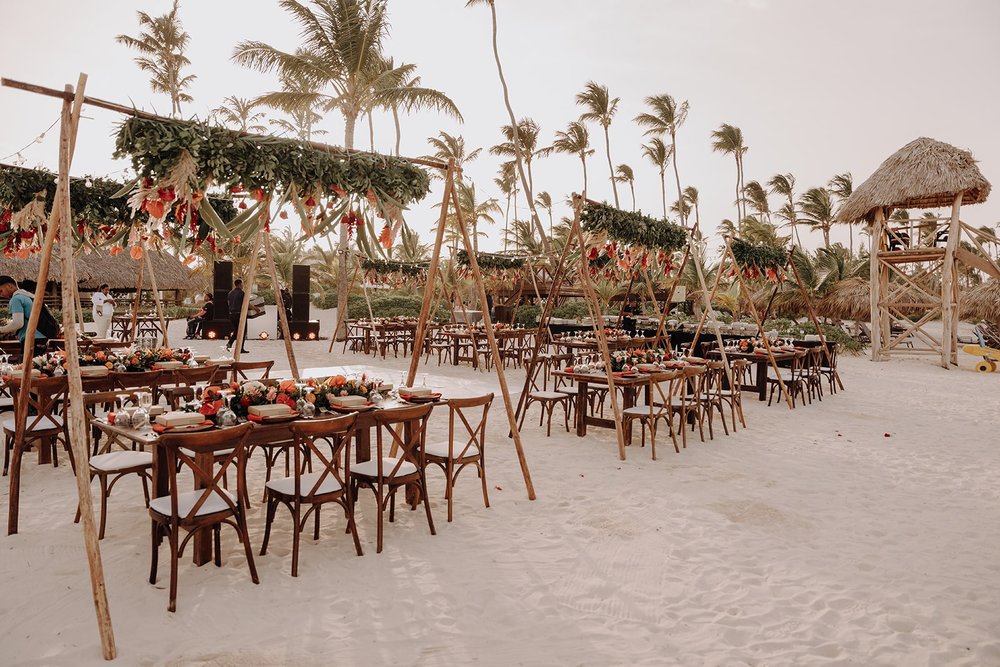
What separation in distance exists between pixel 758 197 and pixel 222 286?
35570 mm

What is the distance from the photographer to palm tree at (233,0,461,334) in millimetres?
17062

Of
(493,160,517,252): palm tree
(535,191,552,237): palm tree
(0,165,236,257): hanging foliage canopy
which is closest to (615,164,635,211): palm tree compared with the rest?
(535,191,552,237): palm tree

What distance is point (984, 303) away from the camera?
18672 mm

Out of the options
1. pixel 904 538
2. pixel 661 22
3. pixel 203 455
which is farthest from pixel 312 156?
pixel 661 22

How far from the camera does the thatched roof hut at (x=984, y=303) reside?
18.4 meters

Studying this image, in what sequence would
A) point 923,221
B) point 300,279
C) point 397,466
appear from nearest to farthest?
point 397,466 → point 923,221 → point 300,279

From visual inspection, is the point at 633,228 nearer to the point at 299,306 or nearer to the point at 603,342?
the point at 603,342

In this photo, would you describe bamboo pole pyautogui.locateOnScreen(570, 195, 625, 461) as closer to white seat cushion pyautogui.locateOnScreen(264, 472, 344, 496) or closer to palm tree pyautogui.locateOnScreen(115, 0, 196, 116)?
white seat cushion pyautogui.locateOnScreen(264, 472, 344, 496)

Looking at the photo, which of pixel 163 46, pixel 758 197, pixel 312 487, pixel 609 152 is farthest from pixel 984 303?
pixel 163 46

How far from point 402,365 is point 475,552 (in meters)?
10.7

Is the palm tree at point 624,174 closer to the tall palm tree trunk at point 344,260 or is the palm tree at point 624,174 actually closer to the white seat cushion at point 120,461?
the tall palm tree trunk at point 344,260

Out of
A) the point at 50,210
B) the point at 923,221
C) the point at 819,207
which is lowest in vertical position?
the point at 50,210

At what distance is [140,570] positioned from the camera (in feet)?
11.9

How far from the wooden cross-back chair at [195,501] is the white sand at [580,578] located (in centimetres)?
27
